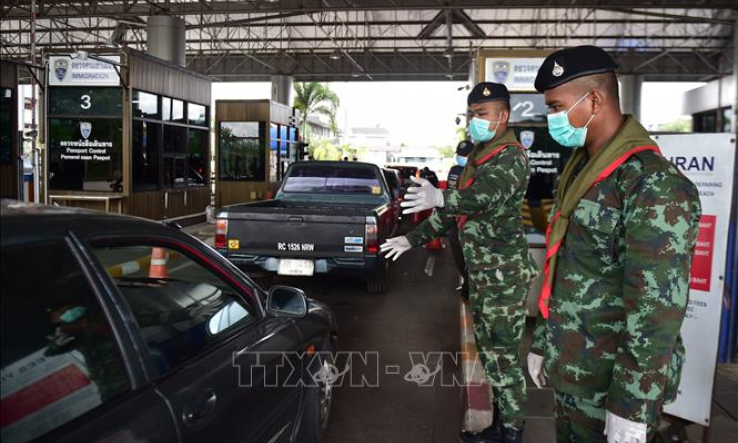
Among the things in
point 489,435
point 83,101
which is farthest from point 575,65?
point 83,101

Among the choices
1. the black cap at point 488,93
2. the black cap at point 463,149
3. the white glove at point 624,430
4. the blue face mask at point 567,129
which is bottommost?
the white glove at point 624,430

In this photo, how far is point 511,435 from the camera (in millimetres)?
3535

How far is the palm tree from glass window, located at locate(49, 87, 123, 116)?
22.6 metres

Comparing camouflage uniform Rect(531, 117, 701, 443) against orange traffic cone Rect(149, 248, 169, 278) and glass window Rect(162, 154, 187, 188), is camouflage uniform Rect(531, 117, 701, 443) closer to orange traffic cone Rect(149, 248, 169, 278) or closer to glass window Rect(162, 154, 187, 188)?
orange traffic cone Rect(149, 248, 169, 278)

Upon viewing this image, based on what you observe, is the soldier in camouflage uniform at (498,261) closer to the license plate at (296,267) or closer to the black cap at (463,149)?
the license plate at (296,267)

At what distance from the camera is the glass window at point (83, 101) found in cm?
1309

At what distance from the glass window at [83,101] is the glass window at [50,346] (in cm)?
1246

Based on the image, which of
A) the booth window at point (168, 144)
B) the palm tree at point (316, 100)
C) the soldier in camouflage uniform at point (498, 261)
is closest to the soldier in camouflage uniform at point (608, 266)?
the soldier in camouflage uniform at point (498, 261)

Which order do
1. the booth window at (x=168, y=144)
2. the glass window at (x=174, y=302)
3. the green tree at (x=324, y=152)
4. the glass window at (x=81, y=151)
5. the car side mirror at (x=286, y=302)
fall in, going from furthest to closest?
the green tree at (x=324, y=152) → the booth window at (x=168, y=144) → the glass window at (x=81, y=151) → the car side mirror at (x=286, y=302) → the glass window at (x=174, y=302)

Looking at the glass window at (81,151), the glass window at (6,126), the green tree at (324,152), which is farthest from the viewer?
the green tree at (324,152)

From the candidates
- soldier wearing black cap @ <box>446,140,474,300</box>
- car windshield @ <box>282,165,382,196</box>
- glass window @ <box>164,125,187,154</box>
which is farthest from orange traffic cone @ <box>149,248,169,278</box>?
glass window @ <box>164,125,187,154</box>

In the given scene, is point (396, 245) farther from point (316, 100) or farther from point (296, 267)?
point (316, 100)

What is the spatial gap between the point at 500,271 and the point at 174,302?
1908mm

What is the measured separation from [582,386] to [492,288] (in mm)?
1449
